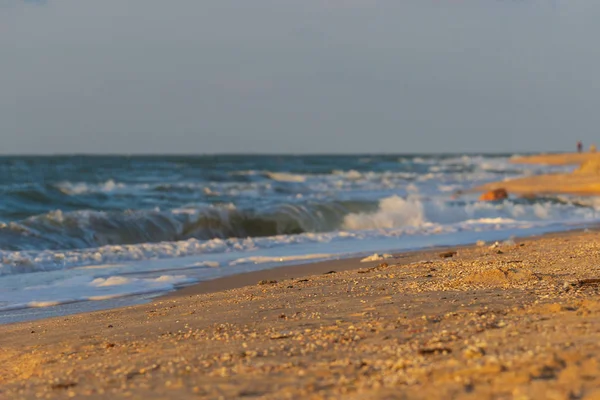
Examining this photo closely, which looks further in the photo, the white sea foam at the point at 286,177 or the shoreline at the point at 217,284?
the white sea foam at the point at 286,177

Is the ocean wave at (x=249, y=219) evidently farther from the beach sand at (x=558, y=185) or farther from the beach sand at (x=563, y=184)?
the beach sand at (x=563, y=184)

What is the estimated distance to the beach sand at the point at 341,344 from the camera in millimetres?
3541

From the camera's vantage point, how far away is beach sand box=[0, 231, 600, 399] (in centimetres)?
354

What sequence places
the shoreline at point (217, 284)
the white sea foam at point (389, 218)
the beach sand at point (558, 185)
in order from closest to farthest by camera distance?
the shoreline at point (217, 284), the white sea foam at point (389, 218), the beach sand at point (558, 185)

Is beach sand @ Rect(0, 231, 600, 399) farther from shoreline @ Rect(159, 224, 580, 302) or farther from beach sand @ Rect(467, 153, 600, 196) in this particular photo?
beach sand @ Rect(467, 153, 600, 196)

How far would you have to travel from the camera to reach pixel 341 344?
4391 millimetres

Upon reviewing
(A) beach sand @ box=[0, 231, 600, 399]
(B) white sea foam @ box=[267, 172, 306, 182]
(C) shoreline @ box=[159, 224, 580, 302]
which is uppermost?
(B) white sea foam @ box=[267, 172, 306, 182]

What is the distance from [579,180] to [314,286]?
1019 inches

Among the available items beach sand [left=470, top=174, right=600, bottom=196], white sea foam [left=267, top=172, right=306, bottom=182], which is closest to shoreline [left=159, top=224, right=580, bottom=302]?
beach sand [left=470, top=174, right=600, bottom=196]

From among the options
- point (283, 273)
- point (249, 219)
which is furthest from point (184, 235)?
point (283, 273)

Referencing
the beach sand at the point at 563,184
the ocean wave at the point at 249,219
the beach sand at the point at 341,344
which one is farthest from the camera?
the beach sand at the point at 563,184

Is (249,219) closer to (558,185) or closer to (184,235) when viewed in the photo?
(184,235)

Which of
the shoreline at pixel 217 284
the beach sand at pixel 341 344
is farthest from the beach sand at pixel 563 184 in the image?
the beach sand at pixel 341 344

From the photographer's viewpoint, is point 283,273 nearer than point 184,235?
Yes
